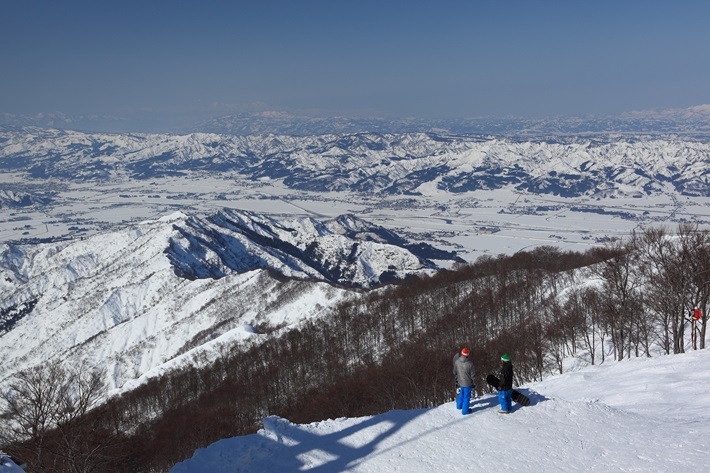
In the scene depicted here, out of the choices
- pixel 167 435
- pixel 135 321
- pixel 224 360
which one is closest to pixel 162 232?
pixel 135 321

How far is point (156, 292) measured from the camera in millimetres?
128875

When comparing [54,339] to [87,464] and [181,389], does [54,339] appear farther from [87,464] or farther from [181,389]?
[87,464]

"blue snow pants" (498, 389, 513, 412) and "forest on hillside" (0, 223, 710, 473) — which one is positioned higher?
"blue snow pants" (498, 389, 513, 412)

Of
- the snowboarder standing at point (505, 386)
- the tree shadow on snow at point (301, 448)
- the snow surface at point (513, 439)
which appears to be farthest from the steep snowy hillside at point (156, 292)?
the snowboarder standing at point (505, 386)

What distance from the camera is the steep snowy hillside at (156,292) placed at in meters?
98.0

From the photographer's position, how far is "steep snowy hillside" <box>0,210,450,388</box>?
98000 mm

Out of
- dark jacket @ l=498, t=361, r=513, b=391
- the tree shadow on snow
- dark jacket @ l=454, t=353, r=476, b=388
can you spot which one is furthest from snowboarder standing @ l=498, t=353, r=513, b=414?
the tree shadow on snow

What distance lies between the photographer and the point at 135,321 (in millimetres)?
111250

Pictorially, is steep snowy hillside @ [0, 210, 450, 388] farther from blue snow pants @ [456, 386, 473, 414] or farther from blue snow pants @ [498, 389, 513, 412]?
blue snow pants @ [498, 389, 513, 412]

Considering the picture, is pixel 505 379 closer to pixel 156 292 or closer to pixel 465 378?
pixel 465 378

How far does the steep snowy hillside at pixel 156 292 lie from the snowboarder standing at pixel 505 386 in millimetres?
69994

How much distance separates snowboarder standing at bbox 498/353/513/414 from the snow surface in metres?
0.32

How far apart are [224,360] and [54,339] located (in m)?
67.0

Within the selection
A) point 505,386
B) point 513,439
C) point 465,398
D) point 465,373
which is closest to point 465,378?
point 465,373
